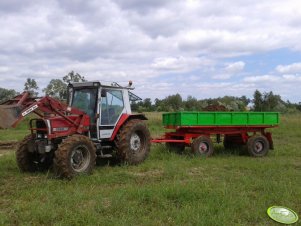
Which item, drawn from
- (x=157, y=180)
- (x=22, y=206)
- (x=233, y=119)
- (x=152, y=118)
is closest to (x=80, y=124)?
(x=157, y=180)

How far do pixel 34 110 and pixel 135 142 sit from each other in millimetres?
3452

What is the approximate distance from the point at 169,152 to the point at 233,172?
360cm

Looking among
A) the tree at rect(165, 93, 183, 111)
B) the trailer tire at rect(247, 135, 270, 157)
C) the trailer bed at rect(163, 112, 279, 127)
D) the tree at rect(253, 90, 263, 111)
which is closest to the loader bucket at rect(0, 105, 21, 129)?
the trailer bed at rect(163, 112, 279, 127)

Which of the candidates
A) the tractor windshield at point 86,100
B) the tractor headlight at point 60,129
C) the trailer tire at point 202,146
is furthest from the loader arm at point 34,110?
the trailer tire at point 202,146

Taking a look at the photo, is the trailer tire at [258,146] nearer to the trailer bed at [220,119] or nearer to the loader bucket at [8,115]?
the trailer bed at [220,119]

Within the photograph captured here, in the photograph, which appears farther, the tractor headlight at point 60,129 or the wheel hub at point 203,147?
the wheel hub at point 203,147

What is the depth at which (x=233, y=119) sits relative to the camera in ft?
46.7

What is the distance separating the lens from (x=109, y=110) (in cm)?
1116

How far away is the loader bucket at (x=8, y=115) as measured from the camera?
26.5 feet

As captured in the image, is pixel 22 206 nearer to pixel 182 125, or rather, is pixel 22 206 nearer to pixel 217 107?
pixel 182 125

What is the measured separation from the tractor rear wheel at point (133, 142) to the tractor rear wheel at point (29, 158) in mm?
1874

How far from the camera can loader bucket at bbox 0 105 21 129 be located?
8082mm

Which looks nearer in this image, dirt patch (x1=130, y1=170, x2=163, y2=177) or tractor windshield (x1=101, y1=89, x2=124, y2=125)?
dirt patch (x1=130, y1=170, x2=163, y2=177)

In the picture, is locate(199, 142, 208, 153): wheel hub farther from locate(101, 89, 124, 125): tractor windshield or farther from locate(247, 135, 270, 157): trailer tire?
locate(101, 89, 124, 125): tractor windshield
